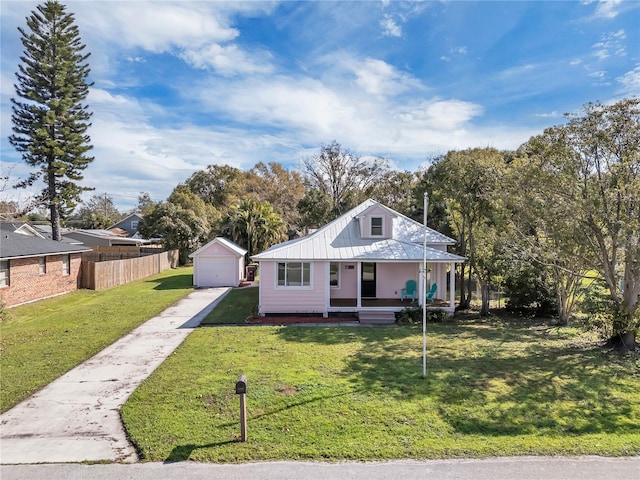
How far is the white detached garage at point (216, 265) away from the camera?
24281mm

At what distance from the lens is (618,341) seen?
1108 centimetres

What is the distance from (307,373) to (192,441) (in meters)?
3.33

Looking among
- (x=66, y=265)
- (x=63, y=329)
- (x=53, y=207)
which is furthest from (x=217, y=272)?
(x=53, y=207)

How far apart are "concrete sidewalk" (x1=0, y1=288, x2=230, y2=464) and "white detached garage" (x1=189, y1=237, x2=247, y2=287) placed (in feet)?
41.2

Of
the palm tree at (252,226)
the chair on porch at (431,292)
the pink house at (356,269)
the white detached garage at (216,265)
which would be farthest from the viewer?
the palm tree at (252,226)

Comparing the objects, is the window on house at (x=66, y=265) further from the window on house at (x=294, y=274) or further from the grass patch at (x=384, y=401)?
the grass patch at (x=384, y=401)

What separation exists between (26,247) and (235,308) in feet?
→ 37.6

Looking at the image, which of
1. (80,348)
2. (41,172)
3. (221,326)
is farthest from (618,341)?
(41,172)

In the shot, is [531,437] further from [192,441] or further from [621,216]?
[621,216]

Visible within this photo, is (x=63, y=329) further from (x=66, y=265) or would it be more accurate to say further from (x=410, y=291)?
(x=410, y=291)

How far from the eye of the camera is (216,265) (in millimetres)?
24469

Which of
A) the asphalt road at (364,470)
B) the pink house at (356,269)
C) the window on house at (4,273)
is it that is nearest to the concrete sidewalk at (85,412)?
the asphalt road at (364,470)

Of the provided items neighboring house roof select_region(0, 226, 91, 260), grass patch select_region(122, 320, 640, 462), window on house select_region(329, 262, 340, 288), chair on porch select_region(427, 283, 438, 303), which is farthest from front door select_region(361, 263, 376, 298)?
neighboring house roof select_region(0, 226, 91, 260)

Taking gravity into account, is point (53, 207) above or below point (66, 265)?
above
